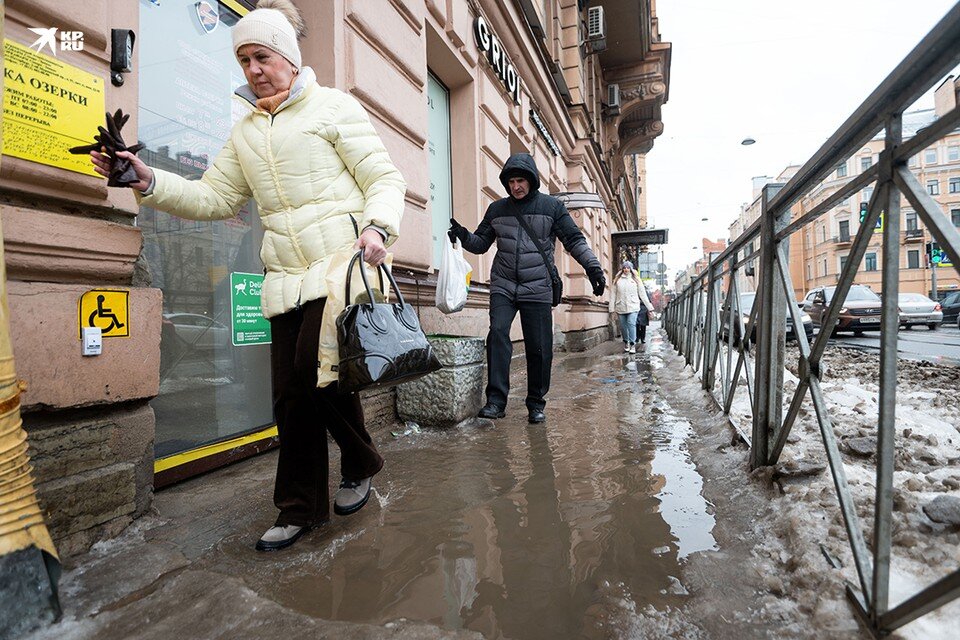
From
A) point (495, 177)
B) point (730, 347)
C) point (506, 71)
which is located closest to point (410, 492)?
point (730, 347)

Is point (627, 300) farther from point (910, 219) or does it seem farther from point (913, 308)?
point (910, 219)

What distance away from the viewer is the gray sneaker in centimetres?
206

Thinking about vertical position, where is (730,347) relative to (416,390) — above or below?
above

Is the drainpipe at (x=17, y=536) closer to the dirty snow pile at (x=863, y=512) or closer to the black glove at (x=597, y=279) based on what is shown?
the dirty snow pile at (x=863, y=512)

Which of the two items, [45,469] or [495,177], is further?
[495,177]

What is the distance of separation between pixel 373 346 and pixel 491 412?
227 centimetres

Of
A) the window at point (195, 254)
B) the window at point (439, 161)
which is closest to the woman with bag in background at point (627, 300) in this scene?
the window at point (439, 161)

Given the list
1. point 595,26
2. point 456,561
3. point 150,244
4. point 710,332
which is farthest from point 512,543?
point 595,26

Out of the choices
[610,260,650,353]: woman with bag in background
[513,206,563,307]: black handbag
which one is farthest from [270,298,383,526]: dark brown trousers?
[610,260,650,353]: woman with bag in background

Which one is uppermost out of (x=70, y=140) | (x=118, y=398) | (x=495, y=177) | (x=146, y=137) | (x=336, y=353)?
(x=495, y=177)

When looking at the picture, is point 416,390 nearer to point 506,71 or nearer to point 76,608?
point 76,608

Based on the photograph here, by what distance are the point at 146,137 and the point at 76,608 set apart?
2053mm

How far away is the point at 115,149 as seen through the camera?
5.56 ft

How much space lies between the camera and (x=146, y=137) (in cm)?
254
